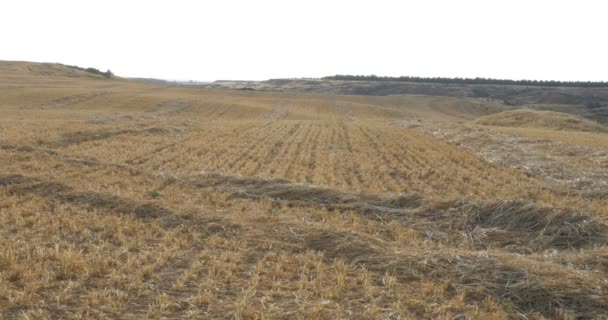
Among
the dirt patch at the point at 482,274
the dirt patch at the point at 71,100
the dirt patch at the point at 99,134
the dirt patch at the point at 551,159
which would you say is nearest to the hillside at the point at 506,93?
the dirt patch at the point at 71,100

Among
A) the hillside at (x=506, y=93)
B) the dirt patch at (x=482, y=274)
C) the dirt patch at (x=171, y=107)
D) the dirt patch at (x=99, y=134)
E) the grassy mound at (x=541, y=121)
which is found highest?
the hillside at (x=506, y=93)

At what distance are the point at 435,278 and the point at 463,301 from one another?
573 mm

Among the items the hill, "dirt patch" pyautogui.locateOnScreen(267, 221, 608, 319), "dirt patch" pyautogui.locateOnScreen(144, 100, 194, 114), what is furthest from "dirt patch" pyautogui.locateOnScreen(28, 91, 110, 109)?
"dirt patch" pyautogui.locateOnScreen(267, 221, 608, 319)

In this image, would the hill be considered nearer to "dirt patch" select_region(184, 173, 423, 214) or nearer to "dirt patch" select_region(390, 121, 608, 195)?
"dirt patch" select_region(390, 121, 608, 195)

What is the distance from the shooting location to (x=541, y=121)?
1827 inches

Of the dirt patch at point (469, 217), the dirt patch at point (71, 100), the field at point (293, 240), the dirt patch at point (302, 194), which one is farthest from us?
the dirt patch at point (71, 100)

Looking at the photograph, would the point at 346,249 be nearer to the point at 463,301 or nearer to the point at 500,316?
the point at 463,301

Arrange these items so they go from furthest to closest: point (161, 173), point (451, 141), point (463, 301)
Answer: point (451, 141), point (161, 173), point (463, 301)

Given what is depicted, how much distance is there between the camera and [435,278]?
605 cm

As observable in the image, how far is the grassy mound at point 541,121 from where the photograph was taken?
44.4 meters

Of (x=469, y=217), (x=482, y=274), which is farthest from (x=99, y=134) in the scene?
(x=482, y=274)

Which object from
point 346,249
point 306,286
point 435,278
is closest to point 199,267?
point 306,286

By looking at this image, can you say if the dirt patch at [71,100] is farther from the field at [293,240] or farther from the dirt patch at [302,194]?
the dirt patch at [302,194]

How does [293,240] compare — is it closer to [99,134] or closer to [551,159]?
[551,159]
